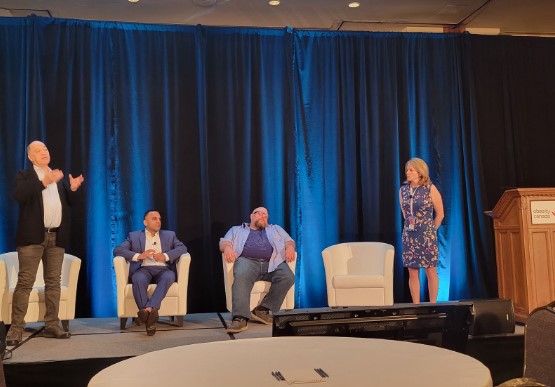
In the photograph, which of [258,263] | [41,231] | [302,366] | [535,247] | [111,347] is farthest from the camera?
[258,263]

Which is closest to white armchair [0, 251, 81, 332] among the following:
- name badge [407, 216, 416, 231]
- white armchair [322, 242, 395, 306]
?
white armchair [322, 242, 395, 306]

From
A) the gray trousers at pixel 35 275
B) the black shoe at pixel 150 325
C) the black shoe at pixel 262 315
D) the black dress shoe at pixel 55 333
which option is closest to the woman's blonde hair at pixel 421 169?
the black shoe at pixel 262 315

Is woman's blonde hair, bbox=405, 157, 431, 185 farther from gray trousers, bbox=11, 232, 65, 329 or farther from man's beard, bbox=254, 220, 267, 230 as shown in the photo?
gray trousers, bbox=11, 232, 65, 329

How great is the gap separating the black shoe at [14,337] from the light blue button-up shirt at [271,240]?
182 cm

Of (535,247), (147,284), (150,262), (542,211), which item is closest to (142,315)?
(147,284)

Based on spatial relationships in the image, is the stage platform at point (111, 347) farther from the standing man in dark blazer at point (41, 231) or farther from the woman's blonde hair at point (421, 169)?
the woman's blonde hair at point (421, 169)

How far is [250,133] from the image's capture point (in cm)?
627

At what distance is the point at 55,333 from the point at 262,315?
5.44ft

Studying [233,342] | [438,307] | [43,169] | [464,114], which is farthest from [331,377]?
[464,114]

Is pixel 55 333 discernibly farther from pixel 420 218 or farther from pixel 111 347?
pixel 420 218

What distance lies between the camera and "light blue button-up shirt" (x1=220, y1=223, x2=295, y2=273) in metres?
5.09

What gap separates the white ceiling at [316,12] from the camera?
19.0ft

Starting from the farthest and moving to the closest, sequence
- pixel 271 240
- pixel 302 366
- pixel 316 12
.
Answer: pixel 316 12 → pixel 271 240 → pixel 302 366

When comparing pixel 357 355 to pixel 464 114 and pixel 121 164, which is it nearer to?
pixel 121 164
